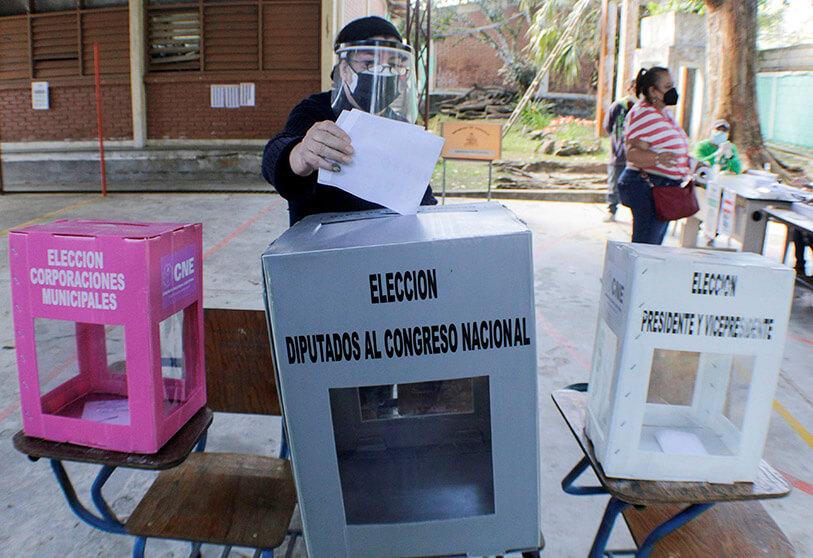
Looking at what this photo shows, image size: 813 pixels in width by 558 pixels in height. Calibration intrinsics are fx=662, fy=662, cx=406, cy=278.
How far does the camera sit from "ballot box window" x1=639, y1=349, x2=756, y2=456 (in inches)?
50.5

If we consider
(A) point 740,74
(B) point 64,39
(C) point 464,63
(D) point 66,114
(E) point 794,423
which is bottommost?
(E) point 794,423

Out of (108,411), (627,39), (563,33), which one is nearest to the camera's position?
(108,411)

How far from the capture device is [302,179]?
5.22 feet

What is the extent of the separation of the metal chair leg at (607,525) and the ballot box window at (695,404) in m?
0.17

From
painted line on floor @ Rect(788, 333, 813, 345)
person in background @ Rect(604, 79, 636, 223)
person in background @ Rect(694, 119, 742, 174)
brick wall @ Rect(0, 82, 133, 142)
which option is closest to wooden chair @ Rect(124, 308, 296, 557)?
painted line on floor @ Rect(788, 333, 813, 345)

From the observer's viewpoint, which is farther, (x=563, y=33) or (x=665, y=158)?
(x=563, y=33)

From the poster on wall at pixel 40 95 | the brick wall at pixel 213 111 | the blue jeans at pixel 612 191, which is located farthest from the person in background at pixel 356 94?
the poster on wall at pixel 40 95

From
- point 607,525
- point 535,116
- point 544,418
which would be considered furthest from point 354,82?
point 535,116

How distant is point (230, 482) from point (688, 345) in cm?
124

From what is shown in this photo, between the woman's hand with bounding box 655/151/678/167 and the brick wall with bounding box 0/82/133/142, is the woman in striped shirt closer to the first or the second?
the woman's hand with bounding box 655/151/678/167

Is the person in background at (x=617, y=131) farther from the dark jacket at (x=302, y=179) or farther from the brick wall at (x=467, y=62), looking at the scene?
the brick wall at (x=467, y=62)

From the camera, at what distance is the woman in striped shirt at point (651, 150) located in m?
4.15

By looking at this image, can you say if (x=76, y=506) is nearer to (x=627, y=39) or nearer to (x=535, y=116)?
(x=627, y=39)

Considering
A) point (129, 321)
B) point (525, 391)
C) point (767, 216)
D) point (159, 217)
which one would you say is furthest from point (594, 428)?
point (159, 217)
